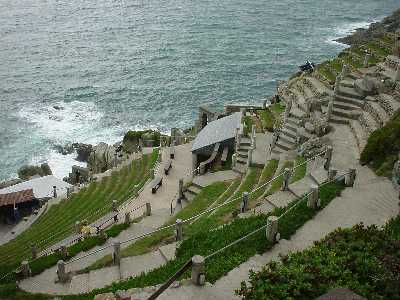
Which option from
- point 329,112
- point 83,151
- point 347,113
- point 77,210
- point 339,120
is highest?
point 329,112

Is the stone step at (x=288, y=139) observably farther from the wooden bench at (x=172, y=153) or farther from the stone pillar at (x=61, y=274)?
the stone pillar at (x=61, y=274)

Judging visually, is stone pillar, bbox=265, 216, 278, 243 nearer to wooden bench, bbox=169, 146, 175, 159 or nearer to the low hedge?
the low hedge

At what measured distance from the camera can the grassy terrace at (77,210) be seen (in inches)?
1203

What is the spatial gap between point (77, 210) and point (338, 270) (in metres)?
25.5

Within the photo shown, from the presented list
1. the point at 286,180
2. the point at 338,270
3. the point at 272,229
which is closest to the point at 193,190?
the point at 286,180

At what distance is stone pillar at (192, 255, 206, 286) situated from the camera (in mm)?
15188

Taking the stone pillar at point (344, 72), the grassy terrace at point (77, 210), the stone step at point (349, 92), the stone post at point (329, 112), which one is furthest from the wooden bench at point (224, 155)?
the stone pillar at point (344, 72)

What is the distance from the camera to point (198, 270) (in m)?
15.4

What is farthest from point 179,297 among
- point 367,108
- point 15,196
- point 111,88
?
point 111,88

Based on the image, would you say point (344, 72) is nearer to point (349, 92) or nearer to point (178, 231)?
point (349, 92)

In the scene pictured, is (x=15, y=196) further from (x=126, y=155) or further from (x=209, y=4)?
(x=209, y=4)

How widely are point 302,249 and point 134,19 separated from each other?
115064 millimetres

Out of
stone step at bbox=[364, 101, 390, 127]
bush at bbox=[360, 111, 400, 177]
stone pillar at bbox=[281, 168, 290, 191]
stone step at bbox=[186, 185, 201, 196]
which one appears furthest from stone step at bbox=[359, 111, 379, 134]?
stone step at bbox=[186, 185, 201, 196]

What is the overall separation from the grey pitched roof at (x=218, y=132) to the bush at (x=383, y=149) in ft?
45.4
